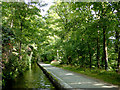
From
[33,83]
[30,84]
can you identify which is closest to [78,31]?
[33,83]

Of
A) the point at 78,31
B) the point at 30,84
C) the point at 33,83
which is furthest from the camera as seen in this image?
the point at 78,31

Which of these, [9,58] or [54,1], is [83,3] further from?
[54,1]

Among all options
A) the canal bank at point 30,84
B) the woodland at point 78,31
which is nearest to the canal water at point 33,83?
the canal bank at point 30,84

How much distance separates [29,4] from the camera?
10.5m

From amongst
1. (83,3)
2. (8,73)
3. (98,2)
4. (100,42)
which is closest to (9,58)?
(8,73)

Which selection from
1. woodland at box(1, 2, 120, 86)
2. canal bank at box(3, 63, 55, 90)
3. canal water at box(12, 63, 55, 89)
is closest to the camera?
canal bank at box(3, 63, 55, 90)

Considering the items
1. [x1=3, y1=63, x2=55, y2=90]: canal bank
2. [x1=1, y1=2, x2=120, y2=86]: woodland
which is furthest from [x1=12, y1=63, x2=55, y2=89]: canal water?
[x1=1, y1=2, x2=120, y2=86]: woodland

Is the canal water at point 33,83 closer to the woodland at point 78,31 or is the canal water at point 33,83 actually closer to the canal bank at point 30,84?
the canal bank at point 30,84

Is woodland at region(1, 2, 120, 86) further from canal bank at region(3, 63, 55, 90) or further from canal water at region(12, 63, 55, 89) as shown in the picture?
canal water at region(12, 63, 55, 89)

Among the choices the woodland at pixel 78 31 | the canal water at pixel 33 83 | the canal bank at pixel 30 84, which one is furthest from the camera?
the woodland at pixel 78 31

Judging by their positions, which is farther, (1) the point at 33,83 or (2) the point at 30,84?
(1) the point at 33,83

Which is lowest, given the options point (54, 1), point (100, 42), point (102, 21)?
point (100, 42)

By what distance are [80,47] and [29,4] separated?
7.80 m

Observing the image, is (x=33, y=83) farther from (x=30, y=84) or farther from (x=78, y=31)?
(x=78, y=31)
